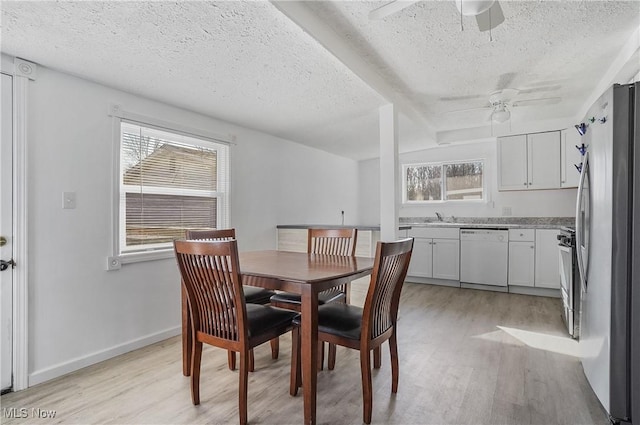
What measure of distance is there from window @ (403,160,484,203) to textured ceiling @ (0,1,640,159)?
1973 mm

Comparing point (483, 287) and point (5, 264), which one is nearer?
point (5, 264)

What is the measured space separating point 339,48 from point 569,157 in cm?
371

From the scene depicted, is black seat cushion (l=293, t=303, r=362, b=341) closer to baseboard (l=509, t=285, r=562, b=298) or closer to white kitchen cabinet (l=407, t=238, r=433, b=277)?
white kitchen cabinet (l=407, t=238, r=433, b=277)

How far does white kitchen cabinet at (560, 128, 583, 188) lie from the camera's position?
164 inches

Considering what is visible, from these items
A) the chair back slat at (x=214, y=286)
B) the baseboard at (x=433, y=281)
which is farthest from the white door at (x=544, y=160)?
the chair back slat at (x=214, y=286)

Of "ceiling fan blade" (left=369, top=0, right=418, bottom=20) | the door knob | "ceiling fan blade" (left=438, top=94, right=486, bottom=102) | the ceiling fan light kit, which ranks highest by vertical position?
"ceiling fan blade" (left=438, top=94, right=486, bottom=102)

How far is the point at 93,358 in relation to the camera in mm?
2512

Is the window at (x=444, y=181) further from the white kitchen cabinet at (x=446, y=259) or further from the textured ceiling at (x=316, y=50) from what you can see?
the textured ceiling at (x=316, y=50)

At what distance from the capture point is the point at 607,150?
1.76m

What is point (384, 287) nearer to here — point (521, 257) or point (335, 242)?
point (335, 242)

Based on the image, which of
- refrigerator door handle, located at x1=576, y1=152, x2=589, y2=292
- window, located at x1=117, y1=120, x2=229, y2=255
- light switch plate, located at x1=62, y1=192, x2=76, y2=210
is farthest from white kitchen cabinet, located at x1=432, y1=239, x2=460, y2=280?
light switch plate, located at x1=62, y1=192, x2=76, y2=210

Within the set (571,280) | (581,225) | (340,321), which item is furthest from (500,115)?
(340,321)

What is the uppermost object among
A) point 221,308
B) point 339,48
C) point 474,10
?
point 339,48

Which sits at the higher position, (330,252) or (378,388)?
(330,252)
